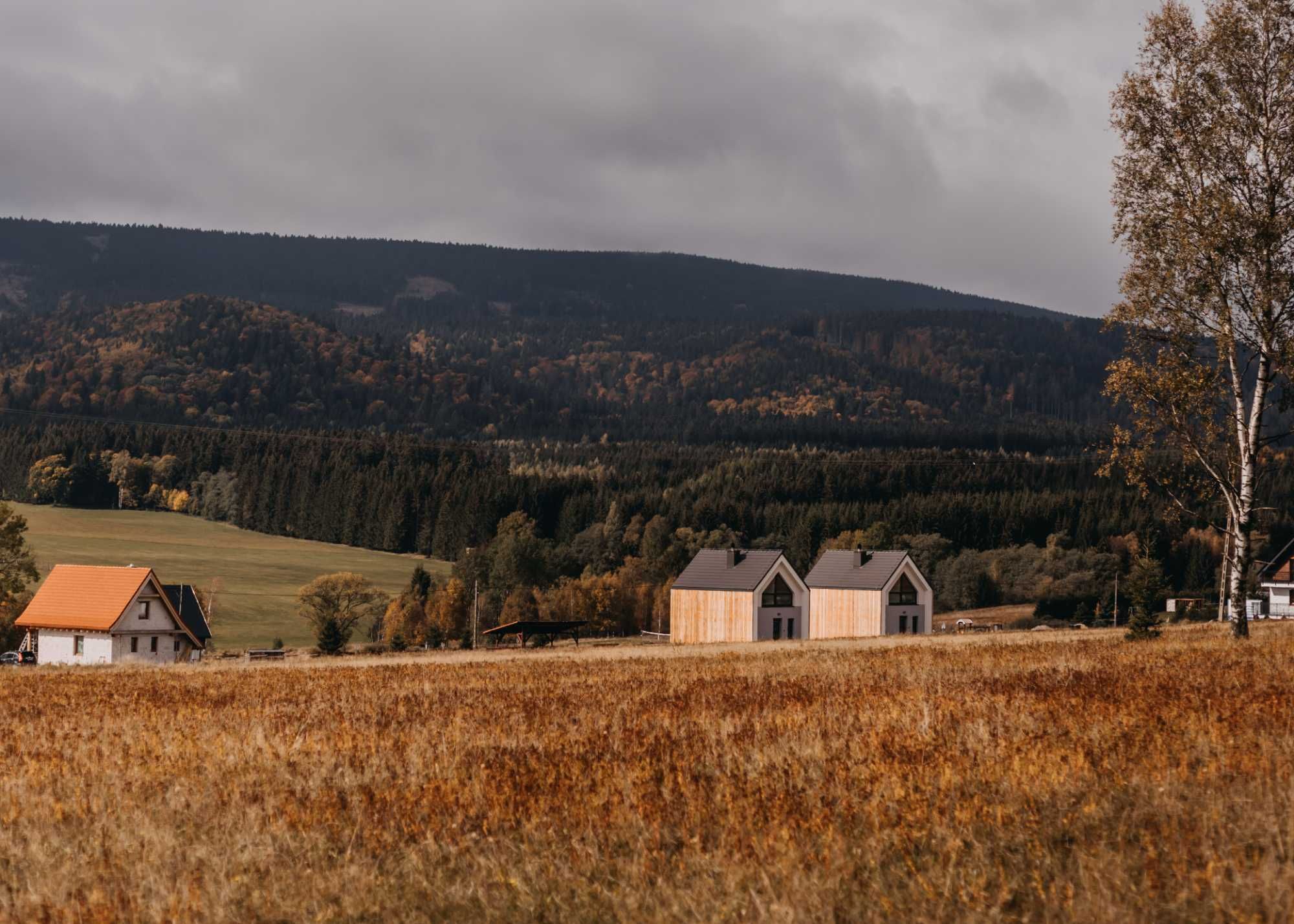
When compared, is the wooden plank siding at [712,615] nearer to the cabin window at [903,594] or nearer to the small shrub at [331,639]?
the cabin window at [903,594]

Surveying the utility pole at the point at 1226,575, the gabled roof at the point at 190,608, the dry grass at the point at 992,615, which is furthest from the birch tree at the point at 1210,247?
the dry grass at the point at 992,615

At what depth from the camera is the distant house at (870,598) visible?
336 ft

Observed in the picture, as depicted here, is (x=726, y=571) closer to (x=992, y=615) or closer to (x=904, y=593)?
(x=904, y=593)

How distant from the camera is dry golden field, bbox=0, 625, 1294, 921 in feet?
27.4

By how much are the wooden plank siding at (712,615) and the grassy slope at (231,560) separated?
37.3 metres

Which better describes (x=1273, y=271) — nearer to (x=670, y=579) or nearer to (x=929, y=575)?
(x=670, y=579)

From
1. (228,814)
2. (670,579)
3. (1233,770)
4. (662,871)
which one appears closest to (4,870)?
(228,814)

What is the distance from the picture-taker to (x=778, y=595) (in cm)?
10306

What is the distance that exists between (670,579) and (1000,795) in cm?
14050

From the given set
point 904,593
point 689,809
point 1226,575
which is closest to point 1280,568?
point 904,593

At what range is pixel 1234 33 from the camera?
29094 mm

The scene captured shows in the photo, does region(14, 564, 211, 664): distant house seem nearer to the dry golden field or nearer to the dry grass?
the dry golden field

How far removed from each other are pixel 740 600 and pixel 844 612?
29.0 feet

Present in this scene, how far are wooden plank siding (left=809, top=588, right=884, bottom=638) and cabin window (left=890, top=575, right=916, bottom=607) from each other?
158cm
